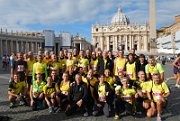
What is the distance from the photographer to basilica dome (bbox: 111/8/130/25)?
4943 inches

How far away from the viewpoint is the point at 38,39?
8369 cm

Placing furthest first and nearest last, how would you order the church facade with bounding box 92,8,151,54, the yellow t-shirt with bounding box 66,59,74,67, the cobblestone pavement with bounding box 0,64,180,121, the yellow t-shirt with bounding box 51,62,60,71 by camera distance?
the church facade with bounding box 92,8,151,54
the yellow t-shirt with bounding box 66,59,74,67
the yellow t-shirt with bounding box 51,62,60,71
the cobblestone pavement with bounding box 0,64,180,121

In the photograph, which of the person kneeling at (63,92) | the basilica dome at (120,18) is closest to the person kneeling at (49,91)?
the person kneeling at (63,92)

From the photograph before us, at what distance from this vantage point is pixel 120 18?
127500 mm

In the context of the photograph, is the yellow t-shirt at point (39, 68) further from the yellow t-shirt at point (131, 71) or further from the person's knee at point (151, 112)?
the person's knee at point (151, 112)

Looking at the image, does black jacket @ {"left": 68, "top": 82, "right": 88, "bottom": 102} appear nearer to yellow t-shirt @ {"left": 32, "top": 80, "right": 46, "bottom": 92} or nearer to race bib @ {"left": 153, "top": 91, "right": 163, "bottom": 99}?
yellow t-shirt @ {"left": 32, "top": 80, "right": 46, "bottom": 92}

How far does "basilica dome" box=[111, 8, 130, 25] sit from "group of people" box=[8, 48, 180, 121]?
11577cm

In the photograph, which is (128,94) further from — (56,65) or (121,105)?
(56,65)

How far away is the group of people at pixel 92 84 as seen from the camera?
7789mm

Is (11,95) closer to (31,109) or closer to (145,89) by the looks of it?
(31,109)

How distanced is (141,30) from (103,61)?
10869 centimetres

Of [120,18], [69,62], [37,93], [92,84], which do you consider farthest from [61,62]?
[120,18]

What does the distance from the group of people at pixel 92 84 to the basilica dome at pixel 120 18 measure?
380 ft

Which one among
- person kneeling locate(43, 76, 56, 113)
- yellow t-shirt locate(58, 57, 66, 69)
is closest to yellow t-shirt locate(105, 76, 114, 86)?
person kneeling locate(43, 76, 56, 113)
